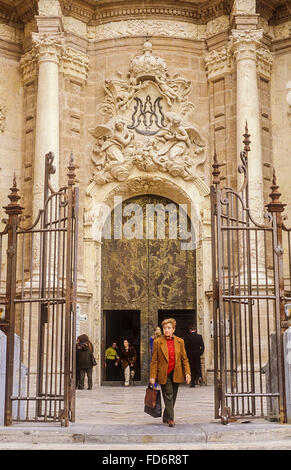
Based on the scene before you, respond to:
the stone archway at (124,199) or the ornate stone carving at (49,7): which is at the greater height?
the ornate stone carving at (49,7)

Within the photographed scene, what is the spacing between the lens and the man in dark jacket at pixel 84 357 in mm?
15672

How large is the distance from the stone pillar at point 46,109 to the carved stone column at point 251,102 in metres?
4.70

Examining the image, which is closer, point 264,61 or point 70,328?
point 70,328

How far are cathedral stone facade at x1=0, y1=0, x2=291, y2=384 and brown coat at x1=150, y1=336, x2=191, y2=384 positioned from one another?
772 cm

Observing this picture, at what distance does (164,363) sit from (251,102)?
9.81 meters

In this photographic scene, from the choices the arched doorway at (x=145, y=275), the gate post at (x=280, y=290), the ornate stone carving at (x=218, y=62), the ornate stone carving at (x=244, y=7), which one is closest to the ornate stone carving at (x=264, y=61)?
the ornate stone carving at (x=218, y=62)

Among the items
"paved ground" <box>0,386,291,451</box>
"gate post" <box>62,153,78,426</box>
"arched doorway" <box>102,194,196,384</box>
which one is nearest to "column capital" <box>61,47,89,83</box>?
"arched doorway" <box>102,194,196,384</box>

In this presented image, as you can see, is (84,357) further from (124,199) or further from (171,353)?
(171,353)

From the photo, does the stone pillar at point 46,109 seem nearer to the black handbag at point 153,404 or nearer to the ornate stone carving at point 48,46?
the ornate stone carving at point 48,46

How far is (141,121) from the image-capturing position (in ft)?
60.1

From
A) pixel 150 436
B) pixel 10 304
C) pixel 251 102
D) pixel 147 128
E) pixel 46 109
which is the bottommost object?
pixel 150 436

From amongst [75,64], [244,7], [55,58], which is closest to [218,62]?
[244,7]

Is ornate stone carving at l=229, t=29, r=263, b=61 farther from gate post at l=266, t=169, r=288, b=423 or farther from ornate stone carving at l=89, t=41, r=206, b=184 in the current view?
gate post at l=266, t=169, r=288, b=423
